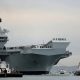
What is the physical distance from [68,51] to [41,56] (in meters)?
9.17

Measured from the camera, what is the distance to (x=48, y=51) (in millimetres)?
159250

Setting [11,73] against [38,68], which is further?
[38,68]

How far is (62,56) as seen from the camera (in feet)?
541

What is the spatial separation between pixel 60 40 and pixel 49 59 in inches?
274

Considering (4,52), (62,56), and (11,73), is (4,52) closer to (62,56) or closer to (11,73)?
(62,56)

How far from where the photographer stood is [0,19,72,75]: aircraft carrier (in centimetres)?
15962

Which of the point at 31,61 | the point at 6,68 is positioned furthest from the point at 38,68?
the point at 6,68

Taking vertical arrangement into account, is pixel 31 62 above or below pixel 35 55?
below

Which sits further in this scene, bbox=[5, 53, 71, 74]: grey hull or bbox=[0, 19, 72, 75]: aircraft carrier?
bbox=[5, 53, 71, 74]: grey hull

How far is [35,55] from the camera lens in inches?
6368

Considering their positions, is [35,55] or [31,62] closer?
[35,55]

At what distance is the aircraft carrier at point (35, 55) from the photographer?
6284 inches

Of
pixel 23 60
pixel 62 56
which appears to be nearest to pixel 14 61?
pixel 23 60

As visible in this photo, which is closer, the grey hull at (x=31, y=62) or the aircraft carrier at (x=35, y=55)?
the aircraft carrier at (x=35, y=55)
